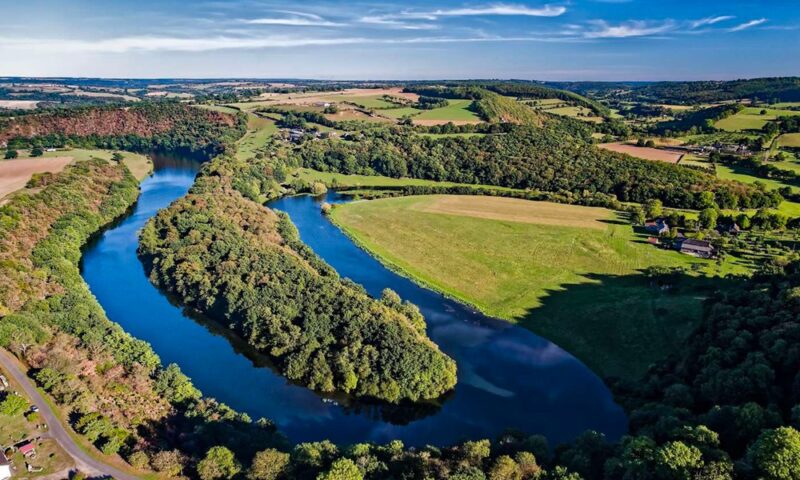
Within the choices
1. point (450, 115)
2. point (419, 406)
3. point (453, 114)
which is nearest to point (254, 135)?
point (450, 115)

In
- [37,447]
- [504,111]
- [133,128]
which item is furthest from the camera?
[133,128]

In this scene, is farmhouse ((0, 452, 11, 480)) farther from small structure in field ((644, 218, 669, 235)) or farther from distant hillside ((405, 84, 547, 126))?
distant hillside ((405, 84, 547, 126))

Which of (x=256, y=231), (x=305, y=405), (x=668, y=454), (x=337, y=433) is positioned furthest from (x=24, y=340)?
(x=668, y=454)

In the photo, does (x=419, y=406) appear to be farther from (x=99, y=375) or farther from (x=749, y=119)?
(x=749, y=119)

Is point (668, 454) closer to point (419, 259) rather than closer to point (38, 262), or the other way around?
point (419, 259)

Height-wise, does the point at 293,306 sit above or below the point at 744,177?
below

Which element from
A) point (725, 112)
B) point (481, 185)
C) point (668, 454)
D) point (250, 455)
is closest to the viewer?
point (668, 454)

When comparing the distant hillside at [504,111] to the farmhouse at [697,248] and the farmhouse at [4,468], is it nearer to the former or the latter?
the farmhouse at [697,248]
